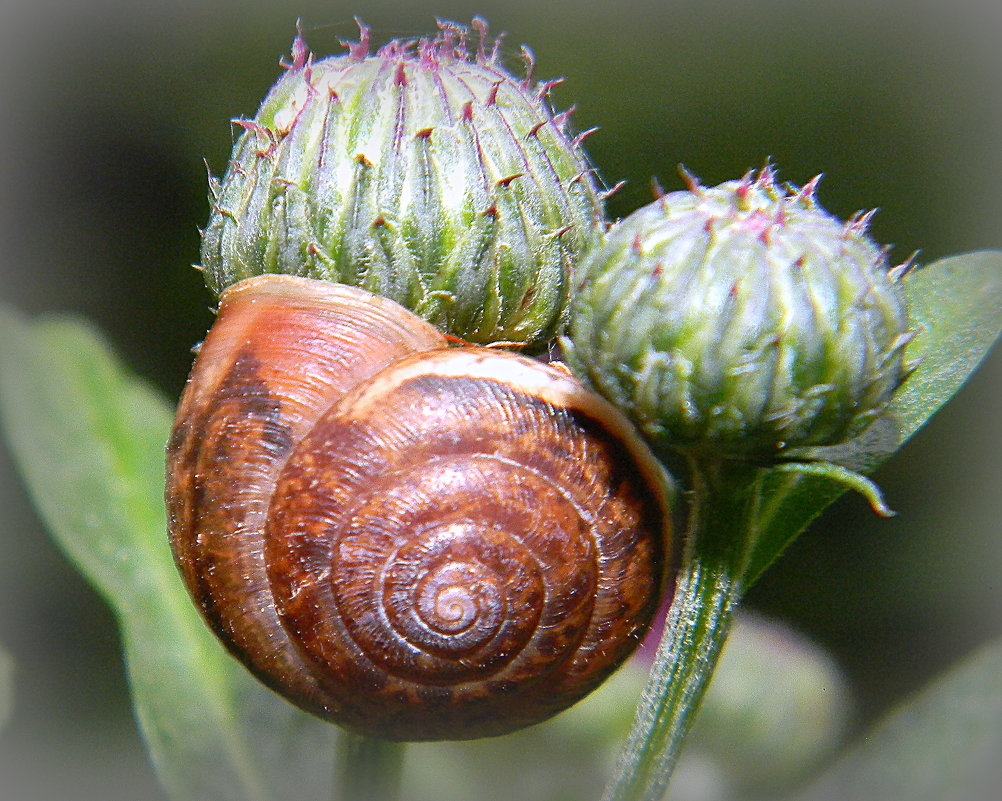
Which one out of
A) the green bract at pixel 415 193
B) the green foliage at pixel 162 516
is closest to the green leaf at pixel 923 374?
the green foliage at pixel 162 516

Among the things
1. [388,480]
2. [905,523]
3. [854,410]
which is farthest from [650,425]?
[905,523]

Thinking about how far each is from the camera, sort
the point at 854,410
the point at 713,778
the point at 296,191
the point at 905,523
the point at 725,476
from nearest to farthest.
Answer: the point at 854,410, the point at 725,476, the point at 296,191, the point at 713,778, the point at 905,523

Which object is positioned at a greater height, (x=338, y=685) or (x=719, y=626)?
(x=719, y=626)

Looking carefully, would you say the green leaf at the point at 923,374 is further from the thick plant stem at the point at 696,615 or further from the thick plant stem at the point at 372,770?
the thick plant stem at the point at 372,770

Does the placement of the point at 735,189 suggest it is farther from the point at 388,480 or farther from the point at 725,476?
the point at 388,480

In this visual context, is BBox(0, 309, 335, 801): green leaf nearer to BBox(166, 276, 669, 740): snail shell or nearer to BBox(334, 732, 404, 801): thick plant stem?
BBox(334, 732, 404, 801): thick plant stem

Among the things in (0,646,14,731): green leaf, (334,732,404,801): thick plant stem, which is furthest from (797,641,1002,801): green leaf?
(0,646,14,731): green leaf
